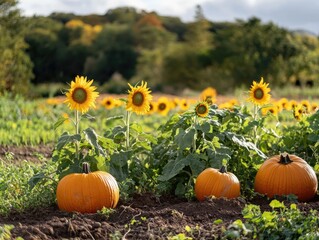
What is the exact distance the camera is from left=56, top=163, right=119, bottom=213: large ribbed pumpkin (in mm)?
5574

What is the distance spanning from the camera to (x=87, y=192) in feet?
18.3

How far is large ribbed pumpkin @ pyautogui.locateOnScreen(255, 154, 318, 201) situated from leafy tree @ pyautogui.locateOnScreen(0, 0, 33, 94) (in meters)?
9.60

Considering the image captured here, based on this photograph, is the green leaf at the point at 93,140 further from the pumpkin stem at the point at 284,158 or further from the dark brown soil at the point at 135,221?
the pumpkin stem at the point at 284,158

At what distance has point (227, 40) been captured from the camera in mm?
25484

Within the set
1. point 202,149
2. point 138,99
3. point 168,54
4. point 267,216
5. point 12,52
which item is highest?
point 168,54

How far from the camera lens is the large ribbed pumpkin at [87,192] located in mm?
5574

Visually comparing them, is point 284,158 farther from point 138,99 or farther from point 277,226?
point 277,226

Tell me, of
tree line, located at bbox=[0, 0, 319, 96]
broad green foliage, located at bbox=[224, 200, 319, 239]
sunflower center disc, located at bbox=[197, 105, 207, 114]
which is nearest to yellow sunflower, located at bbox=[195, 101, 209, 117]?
sunflower center disc, located at bbox=[197, 105, 207, 114]

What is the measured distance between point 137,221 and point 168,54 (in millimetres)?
21220

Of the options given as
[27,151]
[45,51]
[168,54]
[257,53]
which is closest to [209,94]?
[27,151]

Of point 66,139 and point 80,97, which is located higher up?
point 80,97

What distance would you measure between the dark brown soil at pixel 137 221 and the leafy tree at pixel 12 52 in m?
9.58

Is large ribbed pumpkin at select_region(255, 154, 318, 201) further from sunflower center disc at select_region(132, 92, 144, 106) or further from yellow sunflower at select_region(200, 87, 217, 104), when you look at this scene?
sunflower center disc at select_region(132, 92, 144, 106)

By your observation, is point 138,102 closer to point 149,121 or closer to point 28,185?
point 28,185
